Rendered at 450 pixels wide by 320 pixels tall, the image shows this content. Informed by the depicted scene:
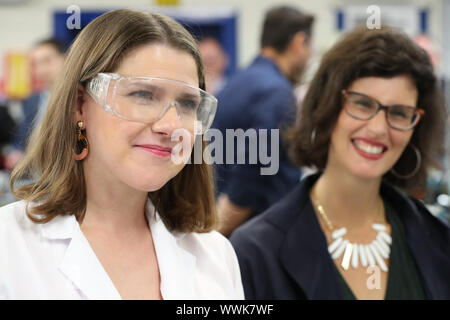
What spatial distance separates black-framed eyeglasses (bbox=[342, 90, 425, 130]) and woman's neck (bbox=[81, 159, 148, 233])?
0.86 meters

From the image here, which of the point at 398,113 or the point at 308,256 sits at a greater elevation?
the point at 398,113

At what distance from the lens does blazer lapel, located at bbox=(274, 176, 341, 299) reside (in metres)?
1.72

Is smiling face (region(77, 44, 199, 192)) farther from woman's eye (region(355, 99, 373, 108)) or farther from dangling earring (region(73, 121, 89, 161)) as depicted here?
woman's eye (region(355, 99, 373, 108))

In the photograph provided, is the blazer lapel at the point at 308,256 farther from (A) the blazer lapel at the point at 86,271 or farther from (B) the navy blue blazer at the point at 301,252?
(A) the blazer lapel at the point at 86,271

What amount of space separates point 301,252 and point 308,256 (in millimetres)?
25

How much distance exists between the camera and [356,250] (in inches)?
74.4

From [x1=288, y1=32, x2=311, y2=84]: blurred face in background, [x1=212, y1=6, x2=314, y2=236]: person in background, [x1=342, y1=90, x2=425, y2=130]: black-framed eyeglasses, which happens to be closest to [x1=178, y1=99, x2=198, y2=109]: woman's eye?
[x1=342, y1=90, x2=425, y2=130]: black-framed eyeglasses


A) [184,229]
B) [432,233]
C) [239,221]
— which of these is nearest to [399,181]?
[432,233]

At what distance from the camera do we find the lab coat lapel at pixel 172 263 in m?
1.28

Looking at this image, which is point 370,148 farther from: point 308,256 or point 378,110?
point 308,256

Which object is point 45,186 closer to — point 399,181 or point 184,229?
point 184,229

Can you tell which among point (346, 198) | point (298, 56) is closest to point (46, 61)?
point (298, 56)

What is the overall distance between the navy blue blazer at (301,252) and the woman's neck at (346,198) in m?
0.06

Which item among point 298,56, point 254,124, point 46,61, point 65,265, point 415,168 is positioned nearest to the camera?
point 65,265
